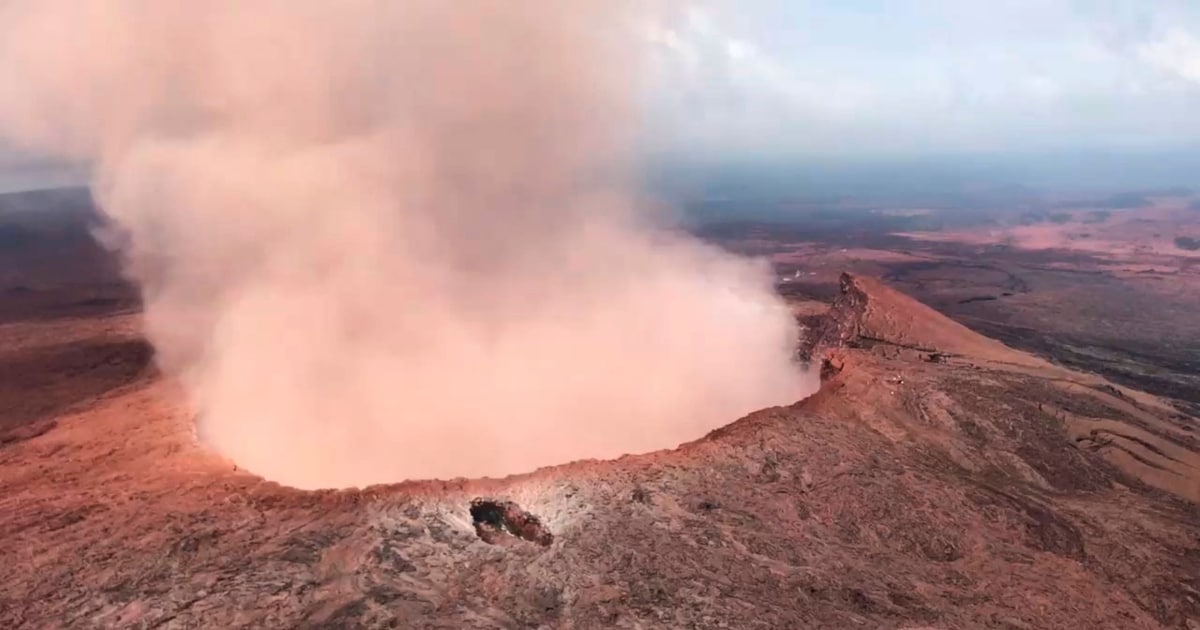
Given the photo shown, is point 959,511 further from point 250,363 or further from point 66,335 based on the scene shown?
point 66,335

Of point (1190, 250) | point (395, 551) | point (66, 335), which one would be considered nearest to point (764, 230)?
point (1190, 250)

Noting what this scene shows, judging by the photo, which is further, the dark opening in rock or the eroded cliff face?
the dark opening in rock

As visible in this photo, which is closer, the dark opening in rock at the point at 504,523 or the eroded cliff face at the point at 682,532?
the eroded cliff face at the point at 682,532
